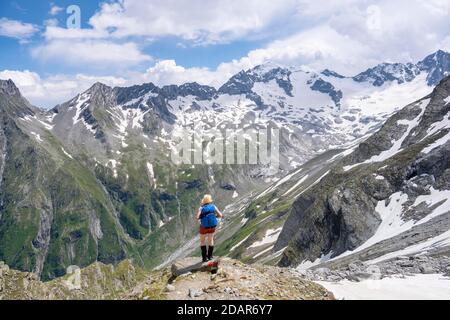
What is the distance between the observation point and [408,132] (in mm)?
120750

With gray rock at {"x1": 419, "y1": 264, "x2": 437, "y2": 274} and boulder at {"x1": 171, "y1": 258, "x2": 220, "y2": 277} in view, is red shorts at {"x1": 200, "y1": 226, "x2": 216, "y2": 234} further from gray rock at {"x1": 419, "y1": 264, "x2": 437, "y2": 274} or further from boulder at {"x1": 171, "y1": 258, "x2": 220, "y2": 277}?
gray rock at {"x1": 419, "y1": 264, "x2": 437, "y2": 274}

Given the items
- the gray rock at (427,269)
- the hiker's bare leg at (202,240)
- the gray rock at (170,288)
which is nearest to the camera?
the gray rock at (170,288)

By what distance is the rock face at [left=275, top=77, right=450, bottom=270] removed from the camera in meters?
70.2

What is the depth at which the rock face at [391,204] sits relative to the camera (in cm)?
7019

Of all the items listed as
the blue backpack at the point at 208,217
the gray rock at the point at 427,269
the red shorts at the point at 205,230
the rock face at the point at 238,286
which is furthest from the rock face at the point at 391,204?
the blue backpack at the point at 208,217

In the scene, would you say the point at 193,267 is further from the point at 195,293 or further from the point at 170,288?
the point at 195,293

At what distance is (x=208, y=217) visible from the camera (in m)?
26.5

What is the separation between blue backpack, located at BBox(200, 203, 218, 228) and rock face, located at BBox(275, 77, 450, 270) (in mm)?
37963

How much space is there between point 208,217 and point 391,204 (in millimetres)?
71336

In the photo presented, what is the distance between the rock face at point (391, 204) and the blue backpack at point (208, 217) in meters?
38.0

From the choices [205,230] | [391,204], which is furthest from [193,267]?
[391,204]

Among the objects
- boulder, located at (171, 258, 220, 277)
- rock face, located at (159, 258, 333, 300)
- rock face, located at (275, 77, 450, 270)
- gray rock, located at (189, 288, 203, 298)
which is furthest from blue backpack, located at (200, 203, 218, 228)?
rock face, located at (275, 77, 450, 270)

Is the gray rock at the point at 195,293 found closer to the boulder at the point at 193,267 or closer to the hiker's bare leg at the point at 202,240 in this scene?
the boulder at the point at 193,267
